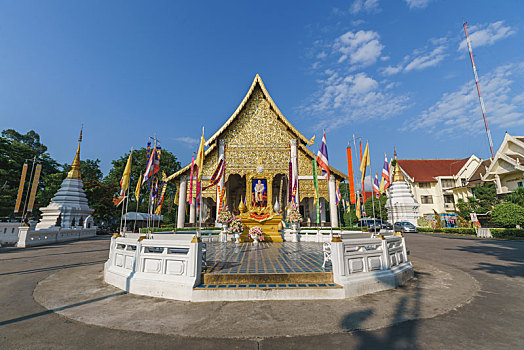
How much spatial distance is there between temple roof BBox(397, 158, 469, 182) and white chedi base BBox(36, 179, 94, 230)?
4593 centimetres

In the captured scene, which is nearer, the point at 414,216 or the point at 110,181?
the point at 414,216

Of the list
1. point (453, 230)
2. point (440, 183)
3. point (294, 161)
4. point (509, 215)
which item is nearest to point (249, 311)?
point (294, 161)

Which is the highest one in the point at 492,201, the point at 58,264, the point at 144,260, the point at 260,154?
the point at 260,154

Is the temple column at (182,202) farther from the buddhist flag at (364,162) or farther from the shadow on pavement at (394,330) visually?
the shadow on pavement at (394,330)

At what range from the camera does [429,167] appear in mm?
41156

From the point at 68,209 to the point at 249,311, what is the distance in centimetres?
2677

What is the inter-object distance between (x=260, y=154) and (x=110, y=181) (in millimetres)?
28081

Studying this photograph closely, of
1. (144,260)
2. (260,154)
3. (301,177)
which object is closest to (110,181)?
(260,154)

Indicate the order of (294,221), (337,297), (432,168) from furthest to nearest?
(432,168), (294,221), (337,297)

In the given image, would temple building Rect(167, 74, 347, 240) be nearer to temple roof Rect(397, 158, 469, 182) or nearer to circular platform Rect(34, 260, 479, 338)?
circular platform Rect(34, 260, 479, 338)

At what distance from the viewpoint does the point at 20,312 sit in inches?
174

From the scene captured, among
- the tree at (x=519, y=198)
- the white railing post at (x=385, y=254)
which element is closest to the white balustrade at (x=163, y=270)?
the white railing post at (x=385, y=254)

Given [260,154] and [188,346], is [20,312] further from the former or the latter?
[260,154]

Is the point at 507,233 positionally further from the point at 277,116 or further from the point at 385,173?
the point at 277,116
